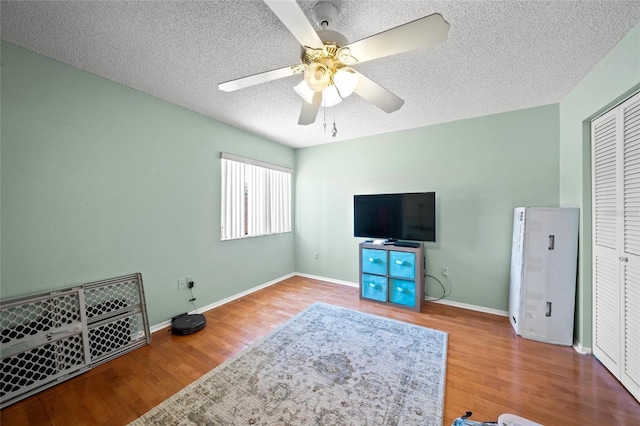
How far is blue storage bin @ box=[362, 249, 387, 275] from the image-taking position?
3.10 m

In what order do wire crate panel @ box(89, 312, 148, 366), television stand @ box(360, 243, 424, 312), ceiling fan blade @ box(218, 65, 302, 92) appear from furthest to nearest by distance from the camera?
television stand @ box(360, 243, 424, 312), wire crate panel @ box(89, 312, 148, 366), ceiling fan blade @ box(218, 65, 302, 92)

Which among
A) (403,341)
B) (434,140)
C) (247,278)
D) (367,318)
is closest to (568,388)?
(403,341)

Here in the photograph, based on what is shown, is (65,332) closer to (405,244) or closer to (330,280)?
(330,280)

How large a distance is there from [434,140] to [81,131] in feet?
12.5

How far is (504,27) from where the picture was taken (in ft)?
4.73

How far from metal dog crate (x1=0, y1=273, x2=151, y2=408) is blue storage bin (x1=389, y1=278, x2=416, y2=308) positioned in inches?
110

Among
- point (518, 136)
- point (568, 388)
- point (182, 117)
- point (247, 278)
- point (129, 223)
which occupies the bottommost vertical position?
point (568, 388)

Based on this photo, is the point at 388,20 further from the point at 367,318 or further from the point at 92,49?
the point at 367,318

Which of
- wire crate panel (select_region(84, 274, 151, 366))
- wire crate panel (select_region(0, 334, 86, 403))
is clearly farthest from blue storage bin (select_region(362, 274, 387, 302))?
wire crate panel (select_region(0, 334, 86, 403))

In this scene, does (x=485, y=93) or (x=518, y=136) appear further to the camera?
(x=518, y=136)

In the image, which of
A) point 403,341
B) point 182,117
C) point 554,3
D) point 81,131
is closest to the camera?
point 554,3

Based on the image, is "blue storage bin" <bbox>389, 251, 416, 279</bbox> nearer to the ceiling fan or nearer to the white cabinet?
the white cabinet

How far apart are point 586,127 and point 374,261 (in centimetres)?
245

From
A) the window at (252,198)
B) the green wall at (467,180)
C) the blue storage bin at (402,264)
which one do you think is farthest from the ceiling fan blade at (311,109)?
the blue storage bin at (402,264)
